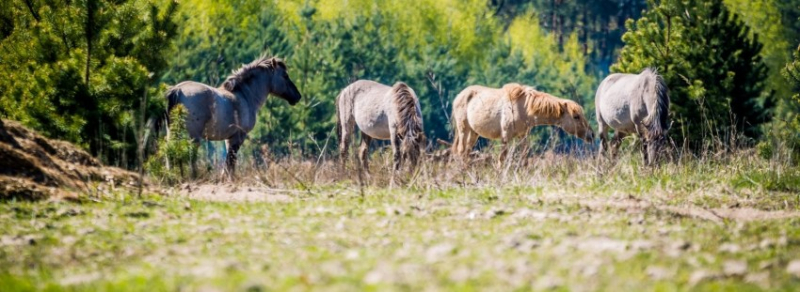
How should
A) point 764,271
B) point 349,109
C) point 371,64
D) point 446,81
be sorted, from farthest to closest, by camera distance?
point 446,81, point 371,64, point 349,109, point 764,271

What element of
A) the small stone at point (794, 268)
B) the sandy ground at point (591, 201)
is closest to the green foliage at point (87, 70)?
the sandy ground at point (591, 201)

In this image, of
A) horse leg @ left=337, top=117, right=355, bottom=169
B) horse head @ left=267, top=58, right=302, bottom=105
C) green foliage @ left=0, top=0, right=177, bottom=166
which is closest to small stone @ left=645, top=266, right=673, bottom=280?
green foliage @ left=0, top=0, right=177, bottom=166

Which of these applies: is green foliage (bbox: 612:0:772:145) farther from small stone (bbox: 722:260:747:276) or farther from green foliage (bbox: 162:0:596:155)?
small stone (bbox: 722:260:747:276)

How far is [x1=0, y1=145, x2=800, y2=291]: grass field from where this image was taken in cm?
662

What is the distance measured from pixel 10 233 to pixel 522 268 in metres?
4.47

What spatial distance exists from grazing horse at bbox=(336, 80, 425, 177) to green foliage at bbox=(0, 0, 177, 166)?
136 inches

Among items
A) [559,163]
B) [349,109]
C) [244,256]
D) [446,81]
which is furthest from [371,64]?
[244,256]

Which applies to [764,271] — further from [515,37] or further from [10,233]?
[515,37]

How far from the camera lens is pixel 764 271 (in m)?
6.87

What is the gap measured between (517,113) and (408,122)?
273 centimetres

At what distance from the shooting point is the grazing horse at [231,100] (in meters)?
17.0

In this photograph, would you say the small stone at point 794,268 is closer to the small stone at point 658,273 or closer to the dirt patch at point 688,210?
the small stone at point 658,273

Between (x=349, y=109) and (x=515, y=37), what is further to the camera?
(x=515, y=37)

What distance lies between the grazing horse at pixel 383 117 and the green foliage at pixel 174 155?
9.31 feet
